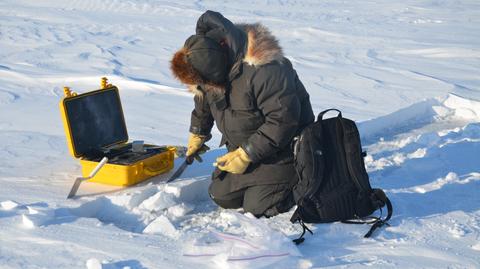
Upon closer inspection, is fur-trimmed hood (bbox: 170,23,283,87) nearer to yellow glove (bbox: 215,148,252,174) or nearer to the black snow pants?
yellow glove (bbox: 215,148,252,174)

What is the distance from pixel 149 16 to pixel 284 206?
955 centimetres

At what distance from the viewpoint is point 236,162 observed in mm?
2686

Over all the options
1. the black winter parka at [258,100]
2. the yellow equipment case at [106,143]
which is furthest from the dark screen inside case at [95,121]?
the black winter parka at [258,100]

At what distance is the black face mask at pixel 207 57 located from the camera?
251cm

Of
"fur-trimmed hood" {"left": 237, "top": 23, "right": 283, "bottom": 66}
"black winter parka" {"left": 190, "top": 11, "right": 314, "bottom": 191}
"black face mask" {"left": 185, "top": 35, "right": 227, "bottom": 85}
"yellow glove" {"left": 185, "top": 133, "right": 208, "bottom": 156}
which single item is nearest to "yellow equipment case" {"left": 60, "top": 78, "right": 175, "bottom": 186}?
"yellow glove" {"left": 185, "top": 133, "right": 208, "bottom": 156}

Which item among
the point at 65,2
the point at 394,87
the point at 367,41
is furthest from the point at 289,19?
the point at 394,87

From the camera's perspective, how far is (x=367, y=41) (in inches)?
387

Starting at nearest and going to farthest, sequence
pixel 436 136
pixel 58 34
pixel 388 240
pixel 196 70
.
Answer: pixel 388 240
pixel 196 70
pixel 436 136
pixel 58 34

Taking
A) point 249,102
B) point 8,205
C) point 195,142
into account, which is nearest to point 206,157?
point 195,142

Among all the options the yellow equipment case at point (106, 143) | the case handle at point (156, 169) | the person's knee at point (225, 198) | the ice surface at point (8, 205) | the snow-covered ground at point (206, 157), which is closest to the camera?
the snow-covered ground at point (206, 157)

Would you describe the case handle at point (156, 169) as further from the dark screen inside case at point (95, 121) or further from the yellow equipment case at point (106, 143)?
the dark screen inside case at point (95, 121)

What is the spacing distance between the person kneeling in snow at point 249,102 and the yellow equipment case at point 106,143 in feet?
1.42

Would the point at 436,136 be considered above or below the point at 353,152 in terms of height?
below

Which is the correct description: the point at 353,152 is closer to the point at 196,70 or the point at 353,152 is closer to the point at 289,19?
the point at 196,70
